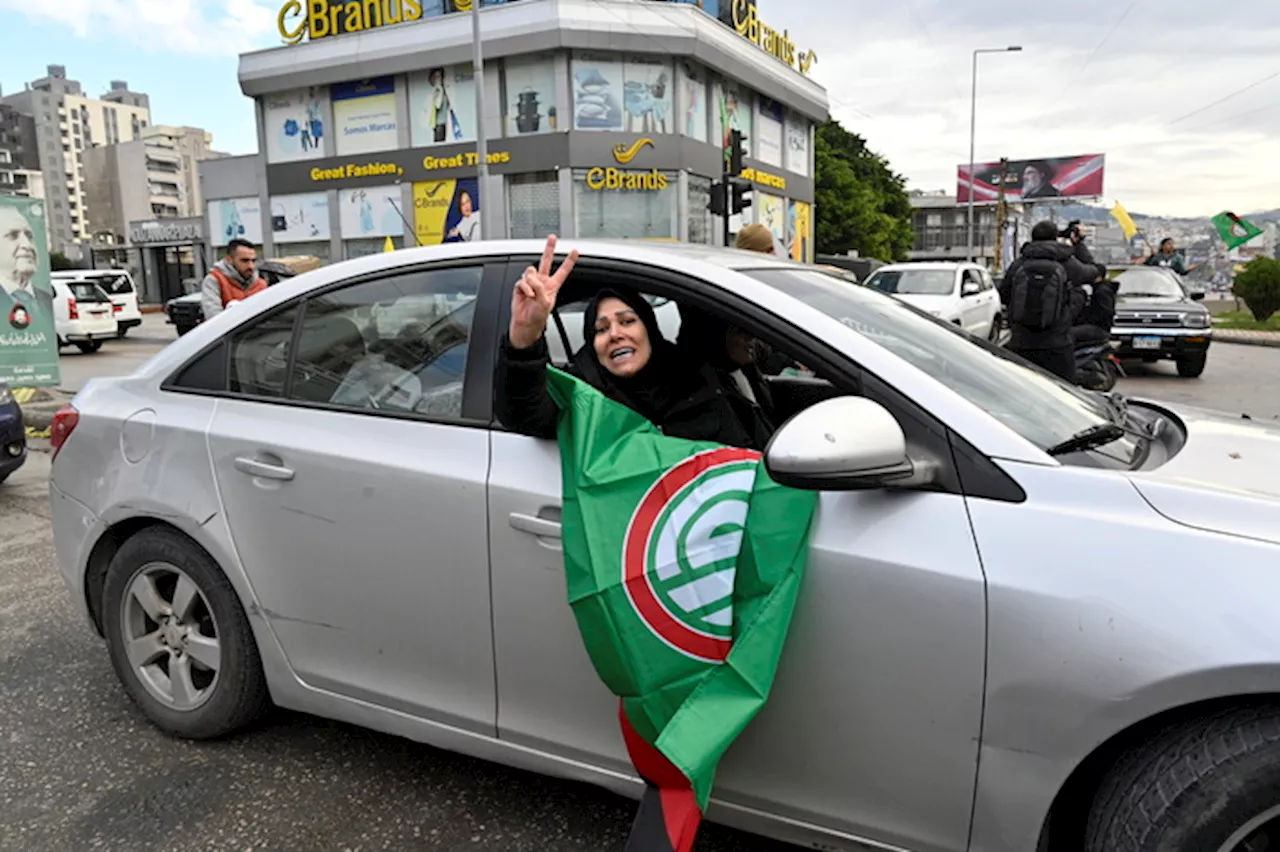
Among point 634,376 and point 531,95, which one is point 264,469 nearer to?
point 634,376

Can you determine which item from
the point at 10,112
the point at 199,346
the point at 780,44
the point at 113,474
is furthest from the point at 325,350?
the point at 10,112

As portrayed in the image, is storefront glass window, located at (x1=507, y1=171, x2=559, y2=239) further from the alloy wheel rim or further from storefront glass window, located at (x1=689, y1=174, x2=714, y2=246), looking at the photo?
the alloy wheel rim

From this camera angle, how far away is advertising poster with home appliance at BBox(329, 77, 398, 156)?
32500mm

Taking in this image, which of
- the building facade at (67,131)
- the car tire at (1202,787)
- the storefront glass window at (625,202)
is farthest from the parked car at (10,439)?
the building facade at (67,131)

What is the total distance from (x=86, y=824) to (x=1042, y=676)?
→ 2.55m

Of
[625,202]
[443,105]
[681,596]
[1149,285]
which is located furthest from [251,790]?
[443,105]

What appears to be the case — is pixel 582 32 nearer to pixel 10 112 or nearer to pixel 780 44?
pixel 780 44

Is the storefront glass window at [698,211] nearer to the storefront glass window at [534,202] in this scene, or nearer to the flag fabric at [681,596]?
the storefront glass window at [534,202]

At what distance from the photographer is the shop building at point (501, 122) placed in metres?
29.5

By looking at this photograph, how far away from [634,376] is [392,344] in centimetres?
72

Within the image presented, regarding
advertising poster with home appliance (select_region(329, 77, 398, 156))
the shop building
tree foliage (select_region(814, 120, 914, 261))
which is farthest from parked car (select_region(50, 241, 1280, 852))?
tree foliage (select_region(814, 120, 914, 261))

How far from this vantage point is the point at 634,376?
2.46 m

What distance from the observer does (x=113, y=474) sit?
2.98 meters

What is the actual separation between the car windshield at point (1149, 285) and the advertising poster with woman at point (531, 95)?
1987 cm
